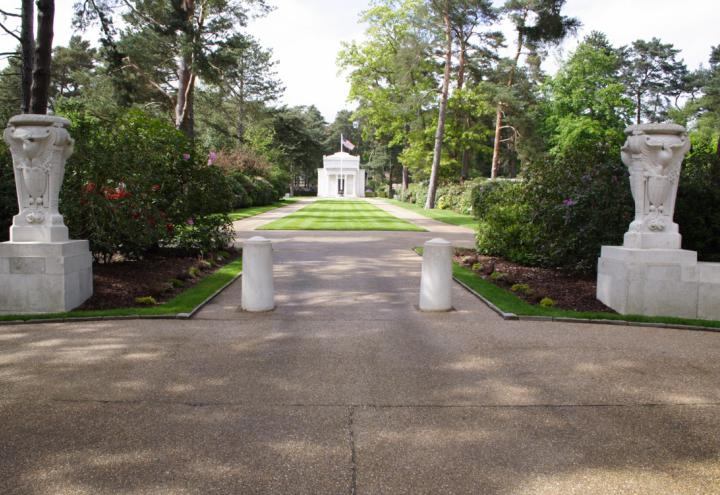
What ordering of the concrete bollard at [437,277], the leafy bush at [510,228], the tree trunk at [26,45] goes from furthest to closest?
the tree trunk at [26,45], the leafy bush at [510,228], the concrete bollard at [437,277]

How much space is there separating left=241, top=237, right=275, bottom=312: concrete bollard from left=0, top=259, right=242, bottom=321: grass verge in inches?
30.8

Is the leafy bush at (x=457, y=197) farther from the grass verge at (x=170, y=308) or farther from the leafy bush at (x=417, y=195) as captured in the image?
the grass verge at (x=170, y=308)

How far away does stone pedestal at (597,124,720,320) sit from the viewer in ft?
22.7

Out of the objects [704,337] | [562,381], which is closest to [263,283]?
[562,381]

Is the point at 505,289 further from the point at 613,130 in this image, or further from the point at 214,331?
the point at 613,130

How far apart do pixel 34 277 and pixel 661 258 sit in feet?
26.7

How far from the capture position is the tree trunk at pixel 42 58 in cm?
1001

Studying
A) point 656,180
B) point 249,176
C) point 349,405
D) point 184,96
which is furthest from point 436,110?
point 349,405

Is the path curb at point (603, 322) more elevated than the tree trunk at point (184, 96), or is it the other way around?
the tree trunk at point (184, 96)

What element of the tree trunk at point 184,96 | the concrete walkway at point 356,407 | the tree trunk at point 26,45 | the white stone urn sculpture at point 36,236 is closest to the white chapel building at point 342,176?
the tree trunk at point 184,96

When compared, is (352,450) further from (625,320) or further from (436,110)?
(436,110)

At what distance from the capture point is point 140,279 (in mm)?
8688

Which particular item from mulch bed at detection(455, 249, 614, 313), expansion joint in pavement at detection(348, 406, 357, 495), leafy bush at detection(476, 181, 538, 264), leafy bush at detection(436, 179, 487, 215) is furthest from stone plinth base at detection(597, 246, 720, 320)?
leafy bush at detection(436, 179, 487, 215)

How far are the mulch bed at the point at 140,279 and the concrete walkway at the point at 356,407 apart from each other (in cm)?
140
